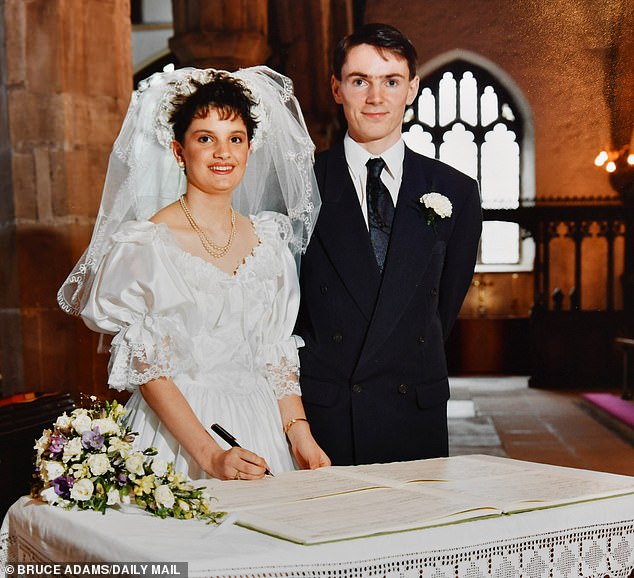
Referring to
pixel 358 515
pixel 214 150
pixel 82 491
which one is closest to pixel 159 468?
pixel 82 491

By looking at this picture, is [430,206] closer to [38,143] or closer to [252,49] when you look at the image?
[38,143]

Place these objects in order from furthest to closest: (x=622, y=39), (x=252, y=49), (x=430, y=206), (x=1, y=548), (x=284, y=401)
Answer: (x=252, y=49) → (x=622, y=39) → (x=430, y=206) → (x=284, y=401) → (x=1, y=548)

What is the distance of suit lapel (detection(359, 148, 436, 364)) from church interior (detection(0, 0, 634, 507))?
6.96 ft

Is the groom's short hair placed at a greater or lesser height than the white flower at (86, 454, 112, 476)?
greater

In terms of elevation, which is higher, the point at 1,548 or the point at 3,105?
the point at 3,105

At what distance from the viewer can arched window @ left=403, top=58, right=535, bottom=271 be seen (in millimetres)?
7184

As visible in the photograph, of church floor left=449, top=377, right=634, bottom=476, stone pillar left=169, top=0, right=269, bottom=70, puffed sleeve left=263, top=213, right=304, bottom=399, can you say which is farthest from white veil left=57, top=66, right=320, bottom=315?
church floor left=449, top=377, right=634, bottom=476

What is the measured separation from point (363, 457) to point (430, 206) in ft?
2.68

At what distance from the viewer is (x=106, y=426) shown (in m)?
2.01

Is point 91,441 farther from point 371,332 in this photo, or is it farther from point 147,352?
point 371,332

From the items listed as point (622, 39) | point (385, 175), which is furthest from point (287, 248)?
point (622, 39)

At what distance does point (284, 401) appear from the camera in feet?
8.87

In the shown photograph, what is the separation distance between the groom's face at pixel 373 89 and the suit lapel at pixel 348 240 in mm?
195

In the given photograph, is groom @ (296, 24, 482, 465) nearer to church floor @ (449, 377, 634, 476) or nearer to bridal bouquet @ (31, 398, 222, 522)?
bridal bouquet @ (31, 398, 222, 522)
